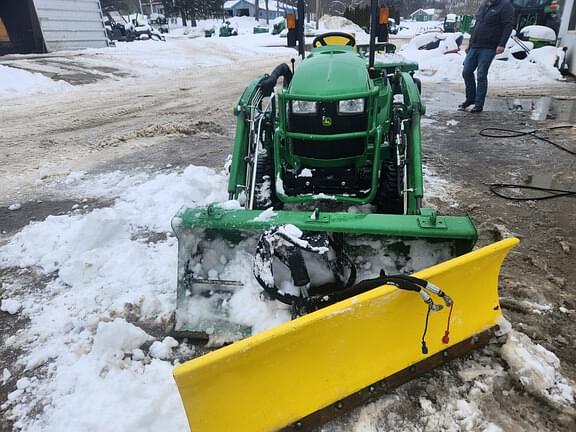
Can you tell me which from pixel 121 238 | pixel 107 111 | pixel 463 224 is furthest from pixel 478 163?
pixel 107 111

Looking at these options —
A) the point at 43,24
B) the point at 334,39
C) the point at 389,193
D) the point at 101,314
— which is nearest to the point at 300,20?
the point at 334,39

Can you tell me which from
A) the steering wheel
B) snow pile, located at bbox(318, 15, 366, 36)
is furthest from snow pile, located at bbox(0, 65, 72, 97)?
snow pile, located at bbox(318, 15, 366, 36)

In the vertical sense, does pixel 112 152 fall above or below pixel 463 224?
below

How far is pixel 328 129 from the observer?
3.17m

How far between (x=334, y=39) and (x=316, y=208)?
3300mm

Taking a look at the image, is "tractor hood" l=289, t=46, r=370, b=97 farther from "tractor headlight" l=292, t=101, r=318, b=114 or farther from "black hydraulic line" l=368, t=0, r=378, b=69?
"black hydraulic line" l=368, t=0, r=378, b=69

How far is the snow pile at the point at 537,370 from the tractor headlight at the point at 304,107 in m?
1.91

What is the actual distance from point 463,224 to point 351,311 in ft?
3.04

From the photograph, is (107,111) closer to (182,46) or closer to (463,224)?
(463,224)

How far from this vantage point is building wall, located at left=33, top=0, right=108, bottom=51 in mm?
17109

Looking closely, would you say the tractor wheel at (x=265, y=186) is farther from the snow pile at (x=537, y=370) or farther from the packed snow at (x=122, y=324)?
the snow pile at (x=537, y=370)

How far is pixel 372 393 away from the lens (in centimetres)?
211

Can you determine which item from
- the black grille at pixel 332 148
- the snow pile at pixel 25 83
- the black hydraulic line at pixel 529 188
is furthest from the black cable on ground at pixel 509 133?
the snow pile at pixel 25 83

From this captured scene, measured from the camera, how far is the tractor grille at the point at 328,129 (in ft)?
10.3
